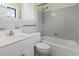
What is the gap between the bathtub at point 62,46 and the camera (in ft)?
3.79

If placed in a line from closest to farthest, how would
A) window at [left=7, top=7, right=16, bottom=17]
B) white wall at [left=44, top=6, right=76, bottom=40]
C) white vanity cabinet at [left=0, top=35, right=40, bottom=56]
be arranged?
white vanity cabinet at [left=0, top=35, right=40, bottom=56], window at [left=7, top=7, right=16, bottom=17], white wall at [left=44, top=6, right=76, bottom=40]

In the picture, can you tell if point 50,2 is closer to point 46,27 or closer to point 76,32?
point 46,27

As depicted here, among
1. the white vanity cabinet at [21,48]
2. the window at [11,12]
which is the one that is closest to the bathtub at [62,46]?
the white vanity cabinet at [21,48]

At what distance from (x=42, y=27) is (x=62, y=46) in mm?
446

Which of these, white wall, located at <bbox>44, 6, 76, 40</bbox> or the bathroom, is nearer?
the bathroom

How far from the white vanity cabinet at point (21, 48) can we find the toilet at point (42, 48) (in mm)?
80

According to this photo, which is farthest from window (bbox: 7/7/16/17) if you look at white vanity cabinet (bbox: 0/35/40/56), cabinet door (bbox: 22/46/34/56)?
cabinet door (bbox: 22/46/34/56)

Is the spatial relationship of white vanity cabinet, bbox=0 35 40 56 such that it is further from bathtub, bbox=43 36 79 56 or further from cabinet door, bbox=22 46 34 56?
bathtub, bbox=43 36 79 56

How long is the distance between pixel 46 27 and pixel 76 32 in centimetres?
48

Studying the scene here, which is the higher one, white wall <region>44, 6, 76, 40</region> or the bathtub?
white wall <region>44, 6, 76, 40</region>

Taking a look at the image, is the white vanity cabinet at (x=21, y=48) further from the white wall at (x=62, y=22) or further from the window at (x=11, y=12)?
the window at (x=11, y=12)

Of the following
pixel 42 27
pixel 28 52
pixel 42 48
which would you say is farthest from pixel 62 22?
pixel 28 52

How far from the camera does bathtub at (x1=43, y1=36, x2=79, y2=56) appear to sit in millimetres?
1155

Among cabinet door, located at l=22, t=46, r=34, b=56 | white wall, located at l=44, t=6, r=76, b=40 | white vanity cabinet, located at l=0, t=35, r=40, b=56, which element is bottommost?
cabinet door, located at l=22, t=46, r=34, b=56
